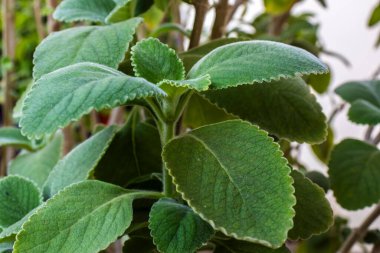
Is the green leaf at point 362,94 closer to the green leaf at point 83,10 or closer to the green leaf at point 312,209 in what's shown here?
the green leaf at point 312,209

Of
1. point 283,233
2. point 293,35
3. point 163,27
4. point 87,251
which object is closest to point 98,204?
point 87,251

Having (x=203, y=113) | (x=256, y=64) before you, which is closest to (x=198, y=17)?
(x=203, y=113)

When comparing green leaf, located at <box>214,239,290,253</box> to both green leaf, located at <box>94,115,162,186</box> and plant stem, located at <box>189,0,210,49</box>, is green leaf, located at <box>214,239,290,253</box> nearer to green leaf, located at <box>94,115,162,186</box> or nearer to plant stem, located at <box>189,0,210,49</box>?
green leaf, located at <box>94,115,162,186</box>

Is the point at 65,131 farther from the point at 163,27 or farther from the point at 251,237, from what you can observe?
the point at 251,237

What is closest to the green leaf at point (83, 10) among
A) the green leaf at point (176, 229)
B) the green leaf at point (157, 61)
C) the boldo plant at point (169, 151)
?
the boldo plant at point (169, 151)

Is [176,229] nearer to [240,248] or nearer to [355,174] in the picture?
[240,248]

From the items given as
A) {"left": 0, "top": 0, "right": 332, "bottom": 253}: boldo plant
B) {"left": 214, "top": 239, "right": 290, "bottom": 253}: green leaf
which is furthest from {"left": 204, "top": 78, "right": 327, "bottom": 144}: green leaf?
{"left": 214, "top": 239, "right": 290, "bottom": 253}: green leaf
